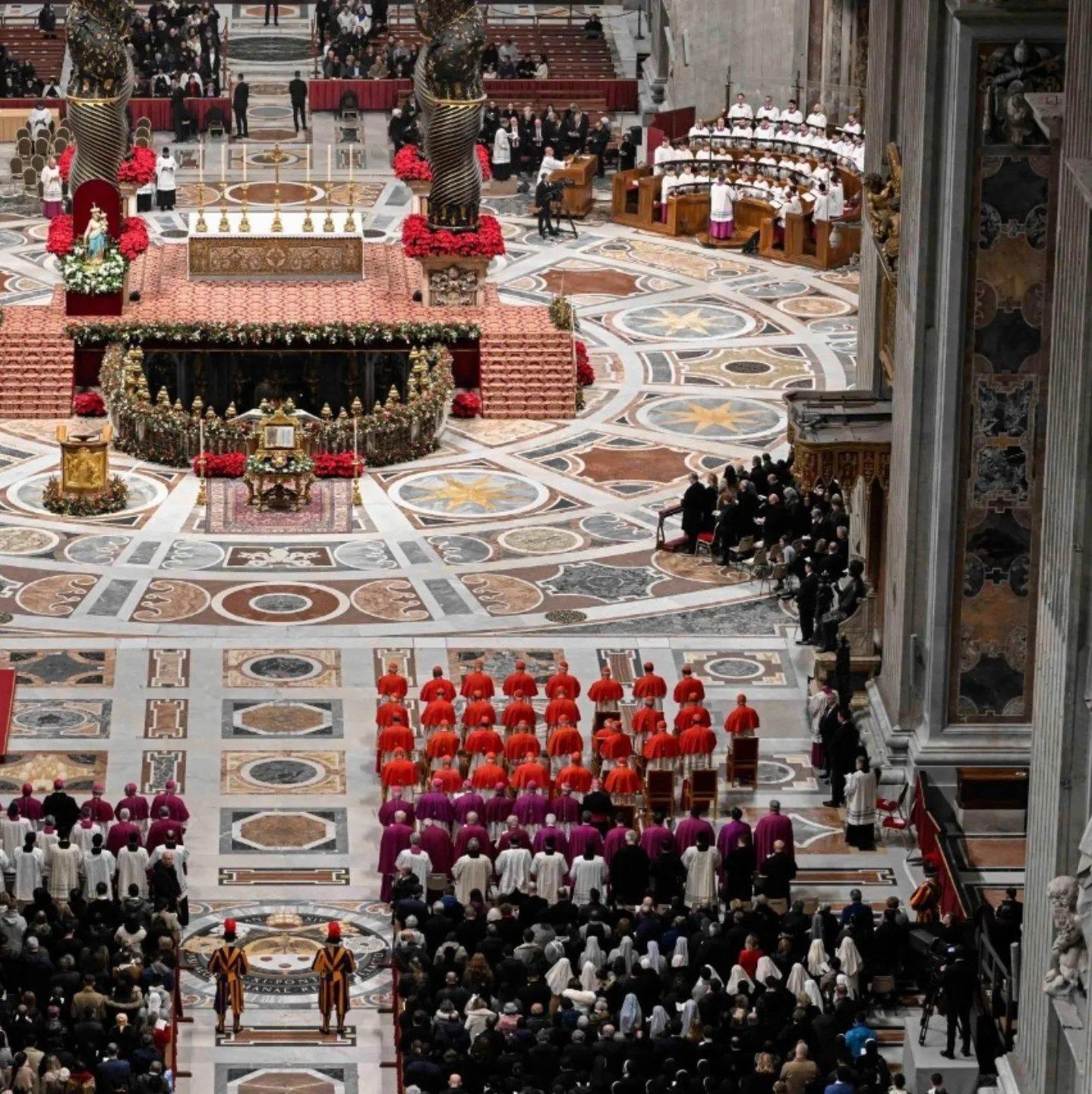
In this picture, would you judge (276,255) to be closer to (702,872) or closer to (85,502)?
(85,502)

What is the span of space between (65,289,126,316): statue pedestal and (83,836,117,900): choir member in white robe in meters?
16.6

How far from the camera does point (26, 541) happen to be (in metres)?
36.2

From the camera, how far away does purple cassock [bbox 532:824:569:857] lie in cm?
2691

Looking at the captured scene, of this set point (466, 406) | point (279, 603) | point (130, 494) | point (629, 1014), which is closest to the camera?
Result: point (629, 1014)

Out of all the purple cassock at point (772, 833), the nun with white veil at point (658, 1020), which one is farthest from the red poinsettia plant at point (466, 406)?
the nun with white veil at point (658, 1020)

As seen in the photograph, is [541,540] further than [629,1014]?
Yes

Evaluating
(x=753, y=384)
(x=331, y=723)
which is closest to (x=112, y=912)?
(x=331, y=723)

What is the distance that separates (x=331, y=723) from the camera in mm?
31312

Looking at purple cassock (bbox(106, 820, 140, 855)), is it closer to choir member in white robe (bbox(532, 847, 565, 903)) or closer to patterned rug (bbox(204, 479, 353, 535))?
choir member in white robe (bbox(532, 847, 565, 903))

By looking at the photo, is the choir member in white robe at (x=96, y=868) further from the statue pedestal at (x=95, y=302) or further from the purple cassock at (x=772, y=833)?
the statue pedestal at (x=95, y=302)

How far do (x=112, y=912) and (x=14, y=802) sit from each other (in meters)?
2.41

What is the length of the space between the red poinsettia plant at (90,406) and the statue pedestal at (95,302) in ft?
5.52

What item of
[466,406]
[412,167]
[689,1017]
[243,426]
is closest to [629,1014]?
[689,1017]

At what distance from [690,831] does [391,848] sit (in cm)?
262
